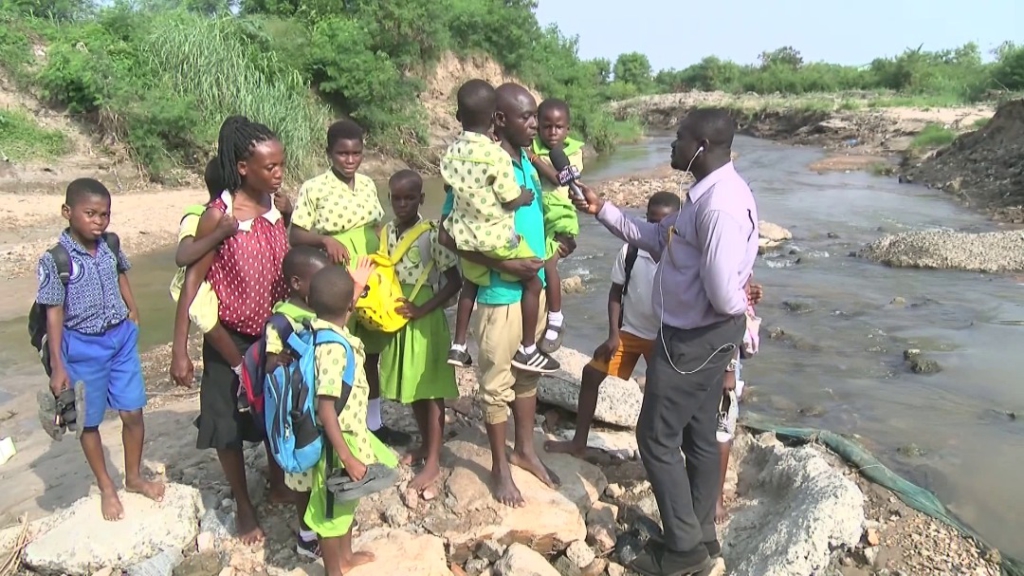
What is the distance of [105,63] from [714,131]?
1412 cm

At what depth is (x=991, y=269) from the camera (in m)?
9.80

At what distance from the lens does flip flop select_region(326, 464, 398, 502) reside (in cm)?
275

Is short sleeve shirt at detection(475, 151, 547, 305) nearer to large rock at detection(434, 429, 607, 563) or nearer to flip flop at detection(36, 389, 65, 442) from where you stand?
large rock at detection(434, 429, 607, 563)

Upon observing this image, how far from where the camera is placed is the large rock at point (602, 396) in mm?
4621

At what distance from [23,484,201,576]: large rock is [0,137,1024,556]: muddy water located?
3009 mm

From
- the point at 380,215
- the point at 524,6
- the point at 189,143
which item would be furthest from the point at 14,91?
the point at 524,6

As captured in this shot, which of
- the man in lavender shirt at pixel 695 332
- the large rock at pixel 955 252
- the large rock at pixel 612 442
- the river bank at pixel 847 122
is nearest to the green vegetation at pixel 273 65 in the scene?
the river bank at pixel 847 122

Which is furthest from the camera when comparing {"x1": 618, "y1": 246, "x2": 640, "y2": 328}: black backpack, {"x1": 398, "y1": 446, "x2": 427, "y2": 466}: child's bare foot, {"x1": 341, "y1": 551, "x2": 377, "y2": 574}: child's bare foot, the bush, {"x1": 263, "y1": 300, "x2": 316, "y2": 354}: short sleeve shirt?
the bush

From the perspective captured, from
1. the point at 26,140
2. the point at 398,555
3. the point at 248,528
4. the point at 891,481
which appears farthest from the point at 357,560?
the point at 26,140

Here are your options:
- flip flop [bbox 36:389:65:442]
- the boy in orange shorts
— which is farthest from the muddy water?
flip flop [bbox 36:389:65:442]

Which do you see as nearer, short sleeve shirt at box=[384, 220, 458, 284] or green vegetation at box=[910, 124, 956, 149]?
short sleeve shirt at box=[384, 220, 458, 284]

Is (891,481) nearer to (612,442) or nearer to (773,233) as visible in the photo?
(612,442)

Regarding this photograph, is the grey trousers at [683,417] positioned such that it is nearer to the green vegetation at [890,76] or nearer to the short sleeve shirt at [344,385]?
the short sleeve shirt at [344,385]

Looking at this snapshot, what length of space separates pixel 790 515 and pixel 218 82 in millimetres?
15136
